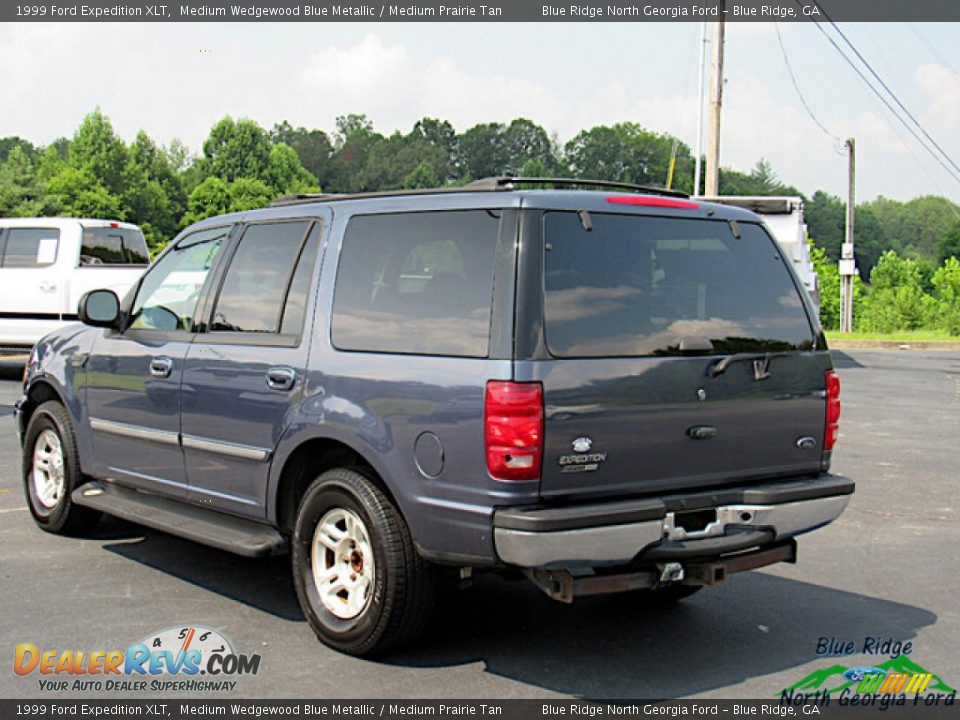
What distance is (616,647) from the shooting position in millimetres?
5402

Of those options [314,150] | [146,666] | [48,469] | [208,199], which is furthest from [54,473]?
[314,150]

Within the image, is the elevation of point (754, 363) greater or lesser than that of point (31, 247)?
lesser

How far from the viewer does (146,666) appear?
505 cm

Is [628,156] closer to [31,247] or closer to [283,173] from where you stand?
[283,173]

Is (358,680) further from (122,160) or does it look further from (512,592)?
(122,160)

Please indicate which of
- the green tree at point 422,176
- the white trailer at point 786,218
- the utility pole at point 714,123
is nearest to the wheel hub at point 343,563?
the white trailer at point 786,218

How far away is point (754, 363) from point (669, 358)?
492mm

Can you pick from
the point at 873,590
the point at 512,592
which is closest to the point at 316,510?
the point at 512,592

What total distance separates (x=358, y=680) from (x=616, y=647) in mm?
1234

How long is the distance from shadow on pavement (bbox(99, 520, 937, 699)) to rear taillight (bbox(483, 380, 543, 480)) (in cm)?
86

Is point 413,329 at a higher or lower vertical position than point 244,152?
lower

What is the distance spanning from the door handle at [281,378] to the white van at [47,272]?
1140 centimetres

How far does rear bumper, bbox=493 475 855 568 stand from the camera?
178 inches

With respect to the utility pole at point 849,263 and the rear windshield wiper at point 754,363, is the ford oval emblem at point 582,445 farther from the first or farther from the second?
the utility pole at point 849,263
